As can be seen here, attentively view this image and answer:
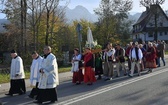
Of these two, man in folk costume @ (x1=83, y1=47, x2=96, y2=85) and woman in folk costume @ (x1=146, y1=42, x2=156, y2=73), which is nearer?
man in folk costume @ (x1=83, y1=47, x2=96, y2=85)

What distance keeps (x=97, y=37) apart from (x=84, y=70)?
36.5 metres

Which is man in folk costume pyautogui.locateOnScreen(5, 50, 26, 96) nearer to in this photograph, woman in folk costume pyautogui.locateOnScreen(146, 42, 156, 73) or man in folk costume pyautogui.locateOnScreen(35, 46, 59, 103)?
man in folk costume pyautogui.locateOnScreen(35, 46, 59, 103)

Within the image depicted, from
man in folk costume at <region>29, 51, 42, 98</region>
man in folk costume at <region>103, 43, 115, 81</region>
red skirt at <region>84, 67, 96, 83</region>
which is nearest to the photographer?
man in folk costume at <region>29, 51, 42, 98</region>

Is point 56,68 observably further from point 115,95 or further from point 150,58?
point 150,58

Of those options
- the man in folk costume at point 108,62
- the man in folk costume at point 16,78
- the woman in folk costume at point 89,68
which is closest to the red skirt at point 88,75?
the woman in folk costume at point 89,68

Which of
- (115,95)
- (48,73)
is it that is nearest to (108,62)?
(115,95)

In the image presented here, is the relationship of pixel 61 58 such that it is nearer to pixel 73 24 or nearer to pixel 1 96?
pixel 1 96

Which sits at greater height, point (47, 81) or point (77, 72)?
point (77, 72)

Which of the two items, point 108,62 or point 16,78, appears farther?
point 108,62

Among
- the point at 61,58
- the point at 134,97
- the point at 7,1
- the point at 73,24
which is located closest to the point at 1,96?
the point at 134,97

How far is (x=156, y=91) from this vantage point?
37.7 ft

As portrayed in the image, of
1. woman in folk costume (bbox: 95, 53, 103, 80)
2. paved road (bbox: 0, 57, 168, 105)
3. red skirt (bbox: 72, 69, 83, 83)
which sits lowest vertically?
paved road (bbox: 0, 57, 168, 105)

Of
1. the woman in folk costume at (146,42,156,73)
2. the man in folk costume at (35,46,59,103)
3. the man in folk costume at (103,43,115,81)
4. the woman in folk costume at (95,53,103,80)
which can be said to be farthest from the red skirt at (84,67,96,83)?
the woman in folk costume at (146,42,156,73)

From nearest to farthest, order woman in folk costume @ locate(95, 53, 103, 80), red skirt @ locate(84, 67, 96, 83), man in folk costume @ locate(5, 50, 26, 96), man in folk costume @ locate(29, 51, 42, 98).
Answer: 1. man in folk costume @ locate(29, 51, 42, 98)
2. man in folk costume @ locate(5, 50, 26, 96)
3. red skirt @ locate(84, 67, 96, 83)
4. woman in folk costume @ locate(95, 53, 103, 80)
